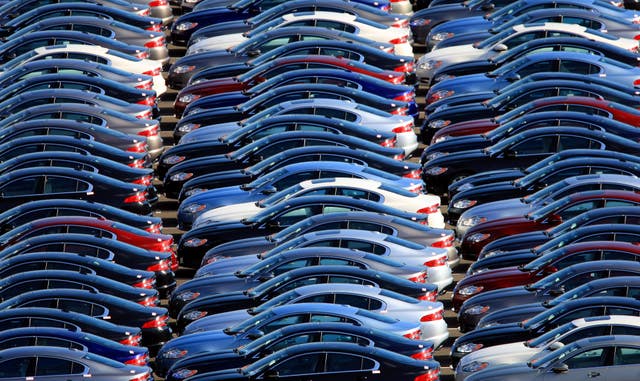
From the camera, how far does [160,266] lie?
106ft

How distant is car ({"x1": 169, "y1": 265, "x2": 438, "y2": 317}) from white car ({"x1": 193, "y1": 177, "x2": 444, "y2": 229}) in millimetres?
2666

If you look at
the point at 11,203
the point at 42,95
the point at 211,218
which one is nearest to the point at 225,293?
the point at 211,218

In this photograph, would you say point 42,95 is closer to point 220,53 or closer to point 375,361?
point 220,53

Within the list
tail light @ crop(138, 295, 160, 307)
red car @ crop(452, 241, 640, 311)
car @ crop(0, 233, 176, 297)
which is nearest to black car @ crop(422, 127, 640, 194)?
red car @ crop(452, 241, 640, 311)

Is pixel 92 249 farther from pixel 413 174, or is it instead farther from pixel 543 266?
pixel 543 266

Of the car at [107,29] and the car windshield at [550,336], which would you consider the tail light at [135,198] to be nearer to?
the car at [107,29]

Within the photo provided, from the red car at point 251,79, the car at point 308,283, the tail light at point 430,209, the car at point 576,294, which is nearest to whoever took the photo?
the car at point 576,294

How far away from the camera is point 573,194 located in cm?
3334

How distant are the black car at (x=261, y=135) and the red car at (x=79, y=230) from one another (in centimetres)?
345

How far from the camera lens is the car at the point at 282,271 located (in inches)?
1229

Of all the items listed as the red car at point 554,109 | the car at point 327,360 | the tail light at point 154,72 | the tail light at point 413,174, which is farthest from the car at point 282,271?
the tail light at point 154,72

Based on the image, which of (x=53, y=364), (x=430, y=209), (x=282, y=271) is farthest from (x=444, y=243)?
(x=53, y=364)

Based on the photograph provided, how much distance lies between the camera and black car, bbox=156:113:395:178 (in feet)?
118

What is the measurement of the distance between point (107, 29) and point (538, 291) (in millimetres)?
12755
